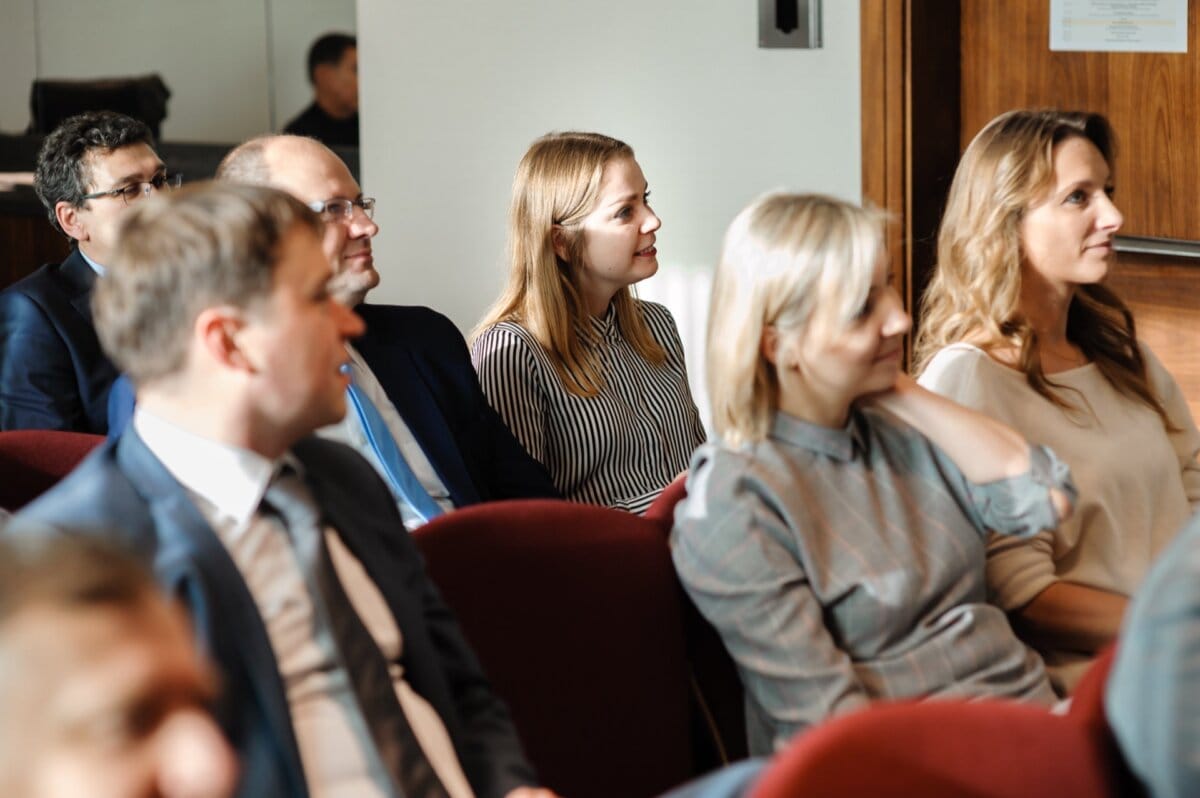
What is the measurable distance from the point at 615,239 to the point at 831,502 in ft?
3.94

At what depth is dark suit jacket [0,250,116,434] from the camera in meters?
2.90

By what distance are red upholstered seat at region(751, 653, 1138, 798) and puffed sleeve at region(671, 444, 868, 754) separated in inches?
19.2

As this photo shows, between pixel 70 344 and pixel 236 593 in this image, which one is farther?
pixel 70 344

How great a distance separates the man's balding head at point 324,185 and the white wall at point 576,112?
5.42 feet

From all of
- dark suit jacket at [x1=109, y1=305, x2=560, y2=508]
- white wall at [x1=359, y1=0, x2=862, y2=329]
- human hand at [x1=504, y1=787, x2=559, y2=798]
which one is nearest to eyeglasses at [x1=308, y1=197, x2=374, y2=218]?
dark suit jacket at [x1=109, y1=305, x2=560, y2=508]

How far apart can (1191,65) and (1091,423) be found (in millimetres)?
1456

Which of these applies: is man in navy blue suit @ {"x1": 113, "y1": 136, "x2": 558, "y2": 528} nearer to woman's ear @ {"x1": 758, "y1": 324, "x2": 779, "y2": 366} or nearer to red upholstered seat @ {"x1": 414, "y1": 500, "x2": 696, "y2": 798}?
red upholstered seat @ {"x1": 414, "y1": 500, "x2": 696, "y2": 798}

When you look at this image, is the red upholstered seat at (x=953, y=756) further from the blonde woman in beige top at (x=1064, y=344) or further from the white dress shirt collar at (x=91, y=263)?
the white dress shirt collar at (x=91, y=263)

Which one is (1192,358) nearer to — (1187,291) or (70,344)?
(1187,291)

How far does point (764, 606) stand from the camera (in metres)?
1.72

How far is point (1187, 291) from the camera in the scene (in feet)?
11.5

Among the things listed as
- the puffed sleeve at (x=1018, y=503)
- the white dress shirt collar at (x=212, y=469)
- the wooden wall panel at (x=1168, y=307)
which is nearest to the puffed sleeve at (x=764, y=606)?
the puffed sleeve at (x=1018, y=503)

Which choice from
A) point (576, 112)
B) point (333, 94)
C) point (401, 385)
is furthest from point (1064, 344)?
point (333, 94)

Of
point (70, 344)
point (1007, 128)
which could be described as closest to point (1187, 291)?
point (1007, 128)
